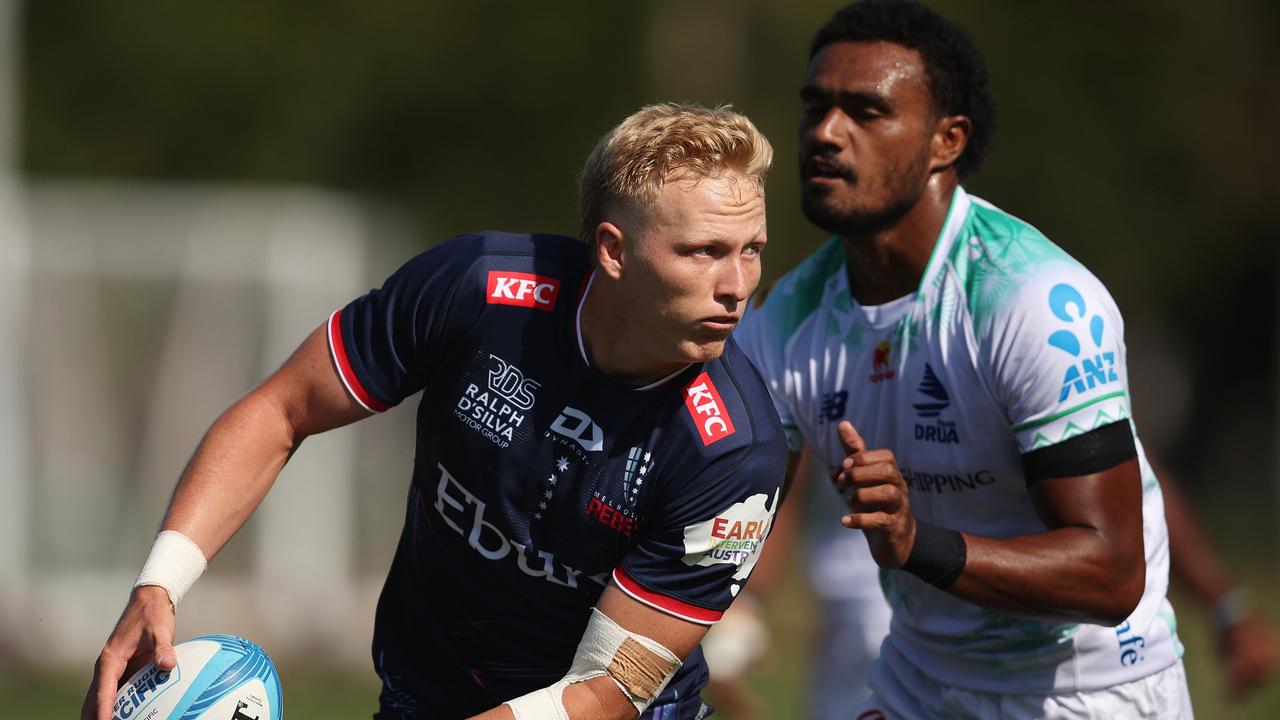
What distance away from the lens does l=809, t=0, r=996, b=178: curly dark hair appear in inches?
201

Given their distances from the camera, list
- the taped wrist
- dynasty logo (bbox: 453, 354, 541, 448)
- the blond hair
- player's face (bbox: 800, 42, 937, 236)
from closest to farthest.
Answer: the blond hair, the taped wrist, dynasty logo (bbox: 453, 354, 541, 448), player's face (bbox: 800, 42, 937, 236)

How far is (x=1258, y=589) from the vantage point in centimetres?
2098

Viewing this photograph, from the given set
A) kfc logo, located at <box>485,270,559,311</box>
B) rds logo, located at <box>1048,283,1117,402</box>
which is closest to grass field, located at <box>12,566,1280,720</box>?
rds logo, located at <box>1048,283,1117,402</box>

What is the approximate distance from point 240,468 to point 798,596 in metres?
15.9

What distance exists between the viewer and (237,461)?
4.20m

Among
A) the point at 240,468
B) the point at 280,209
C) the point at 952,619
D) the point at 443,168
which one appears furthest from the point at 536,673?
the point at 443,168

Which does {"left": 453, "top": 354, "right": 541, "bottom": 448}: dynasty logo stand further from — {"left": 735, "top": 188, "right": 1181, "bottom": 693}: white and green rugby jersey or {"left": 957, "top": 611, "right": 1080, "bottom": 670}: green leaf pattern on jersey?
{"left": 957, "top": 611, "right": 1080, "bottom": 670}: green leaf pattern on jersey

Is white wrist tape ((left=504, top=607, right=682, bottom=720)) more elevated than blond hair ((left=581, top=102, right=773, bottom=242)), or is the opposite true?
blond hair ((left=581, top=102, right=773, bottom=242))

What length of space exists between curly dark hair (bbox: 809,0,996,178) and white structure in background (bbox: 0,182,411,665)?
10414 millimetres

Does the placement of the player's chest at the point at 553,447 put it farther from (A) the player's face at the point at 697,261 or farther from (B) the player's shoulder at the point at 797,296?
(B) the player's shoulder at the point at 797,296

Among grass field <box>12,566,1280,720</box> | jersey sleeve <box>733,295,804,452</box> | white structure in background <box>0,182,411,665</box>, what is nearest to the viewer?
jersey sleeve <box>733,295,804,452</box>

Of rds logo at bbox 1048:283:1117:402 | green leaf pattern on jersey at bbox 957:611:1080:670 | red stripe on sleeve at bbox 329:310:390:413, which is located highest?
rds logo at bbox 1048:283:1117:402

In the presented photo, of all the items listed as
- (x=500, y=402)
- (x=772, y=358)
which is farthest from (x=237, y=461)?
(x=772, y=358)

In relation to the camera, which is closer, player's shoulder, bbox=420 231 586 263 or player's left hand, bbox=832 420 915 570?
player's left hand, bbox=832 420 915 570
